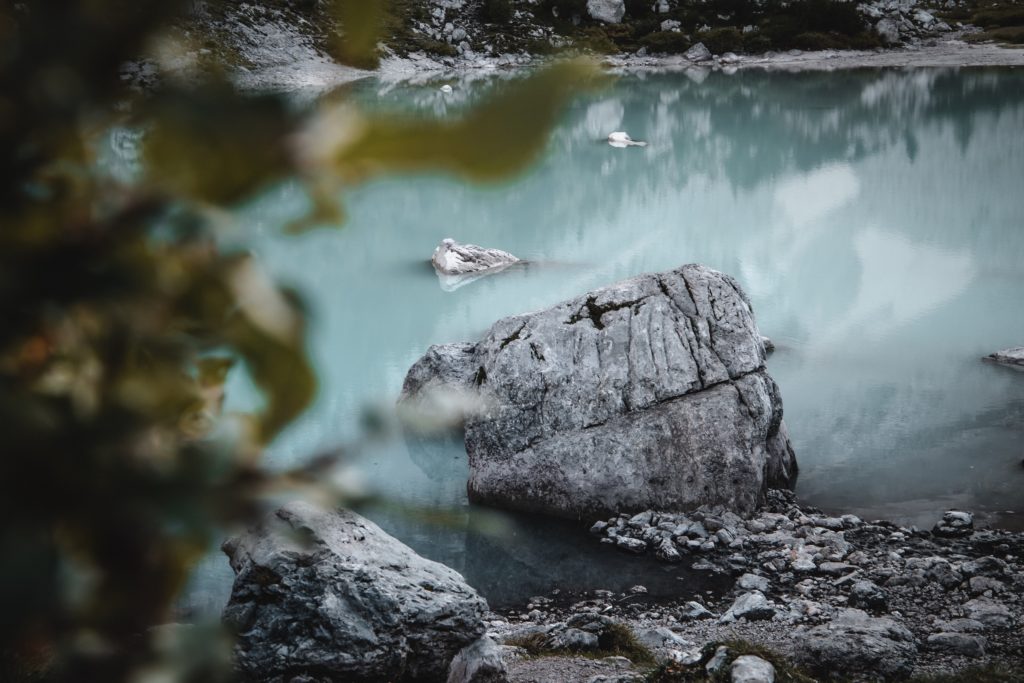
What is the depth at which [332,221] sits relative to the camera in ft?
2.15

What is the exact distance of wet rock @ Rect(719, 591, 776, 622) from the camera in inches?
328

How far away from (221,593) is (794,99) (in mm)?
54478

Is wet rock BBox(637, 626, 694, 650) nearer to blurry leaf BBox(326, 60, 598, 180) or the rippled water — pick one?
the rippled water

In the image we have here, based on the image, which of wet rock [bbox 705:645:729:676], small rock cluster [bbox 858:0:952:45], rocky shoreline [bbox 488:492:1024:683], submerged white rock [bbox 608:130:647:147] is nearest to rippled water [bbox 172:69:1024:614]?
rocky shoreline [bbox 488:492:1024:683]

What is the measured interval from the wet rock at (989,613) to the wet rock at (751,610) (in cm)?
177

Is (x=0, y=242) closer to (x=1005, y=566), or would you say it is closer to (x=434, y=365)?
(x=1005, y=566)

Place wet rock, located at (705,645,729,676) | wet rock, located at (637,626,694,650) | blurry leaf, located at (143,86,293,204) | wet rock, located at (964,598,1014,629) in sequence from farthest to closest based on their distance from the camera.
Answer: wet rock, located at (964,598,1014,629)
wet rock, located at (637,626,694,650)
wet rock, located at (705,645,729,676)
blurry leaf, located at (143,86,293,204)

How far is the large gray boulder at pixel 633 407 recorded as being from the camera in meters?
10.7

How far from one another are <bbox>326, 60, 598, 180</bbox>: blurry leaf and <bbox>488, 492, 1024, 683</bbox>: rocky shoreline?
5.92 meters

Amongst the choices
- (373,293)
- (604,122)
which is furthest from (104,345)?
(604,122)

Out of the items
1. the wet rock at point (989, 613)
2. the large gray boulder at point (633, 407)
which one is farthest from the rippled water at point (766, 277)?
the wet rock at point (989, 613)

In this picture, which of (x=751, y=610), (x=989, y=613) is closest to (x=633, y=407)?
(x=751, y=610)

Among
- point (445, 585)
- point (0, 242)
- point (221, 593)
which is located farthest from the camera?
point (221, 593)

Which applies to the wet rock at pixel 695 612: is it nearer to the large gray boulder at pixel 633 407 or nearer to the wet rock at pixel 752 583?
the wet rock at pixel 752 583
